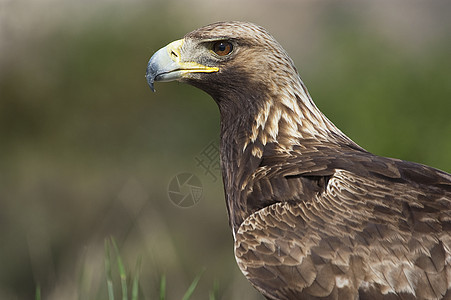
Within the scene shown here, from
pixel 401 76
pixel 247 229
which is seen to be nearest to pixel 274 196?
pixel 247 229

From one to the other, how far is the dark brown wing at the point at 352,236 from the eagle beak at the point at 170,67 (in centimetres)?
98

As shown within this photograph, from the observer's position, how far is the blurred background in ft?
29.5

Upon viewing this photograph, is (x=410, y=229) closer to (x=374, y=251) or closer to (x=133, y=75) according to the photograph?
(x=374, y=251)

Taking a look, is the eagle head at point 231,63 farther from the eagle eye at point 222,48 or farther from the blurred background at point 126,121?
the blurred background at point 126,121

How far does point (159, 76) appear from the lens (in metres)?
4.08

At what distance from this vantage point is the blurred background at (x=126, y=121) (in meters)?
8.98

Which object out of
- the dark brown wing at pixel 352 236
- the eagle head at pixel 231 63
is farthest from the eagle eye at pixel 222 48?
the dark brown wing at pixel 352 236

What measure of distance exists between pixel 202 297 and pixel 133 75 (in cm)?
470

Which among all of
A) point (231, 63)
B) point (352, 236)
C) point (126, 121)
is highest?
point (231, 63)

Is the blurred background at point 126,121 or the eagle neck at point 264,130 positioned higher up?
the eagle neck at point 264,130

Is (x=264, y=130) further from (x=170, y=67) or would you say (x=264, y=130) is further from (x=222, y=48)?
(x=170, y=67)

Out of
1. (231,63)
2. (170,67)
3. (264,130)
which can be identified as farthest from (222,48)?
(264,130)

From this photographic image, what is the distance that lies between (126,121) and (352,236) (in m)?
8.50

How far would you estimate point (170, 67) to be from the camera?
4082 mm
